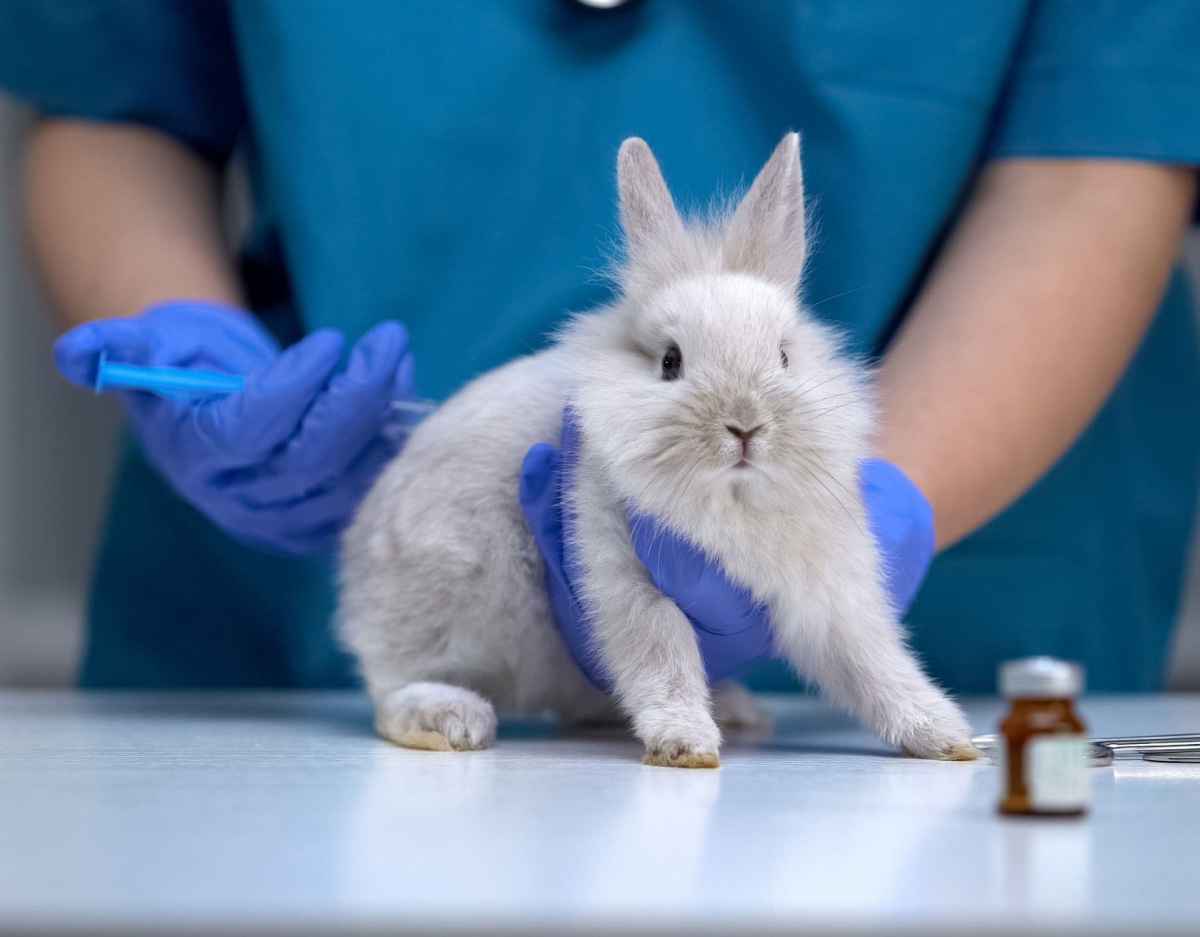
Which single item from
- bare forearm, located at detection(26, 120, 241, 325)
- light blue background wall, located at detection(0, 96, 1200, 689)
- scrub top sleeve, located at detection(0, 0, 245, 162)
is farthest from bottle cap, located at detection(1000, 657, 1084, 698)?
light blue background wall, located at detection(0, 96, 1200, 689)

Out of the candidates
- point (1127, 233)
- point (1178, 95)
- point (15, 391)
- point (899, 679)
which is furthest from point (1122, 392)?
point (15, 391)

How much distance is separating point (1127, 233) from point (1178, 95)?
160 mm

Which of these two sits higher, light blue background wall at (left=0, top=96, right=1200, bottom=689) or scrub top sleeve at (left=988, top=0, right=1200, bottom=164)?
scrub top sleeve at (left=988, top=0, right=1200, bottom=164)

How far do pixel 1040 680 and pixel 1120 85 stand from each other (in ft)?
3.25

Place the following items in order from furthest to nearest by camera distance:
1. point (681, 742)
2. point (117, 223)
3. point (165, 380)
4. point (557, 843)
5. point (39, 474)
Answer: point (39, 474) → point (117, 223) → point (165, 380) → point (681, 742) → point (557, 843)

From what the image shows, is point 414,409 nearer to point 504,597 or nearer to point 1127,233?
point 504,597

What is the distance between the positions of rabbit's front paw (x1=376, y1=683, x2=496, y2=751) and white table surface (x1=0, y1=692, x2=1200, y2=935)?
0.07 ft

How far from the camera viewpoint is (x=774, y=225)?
1115mm

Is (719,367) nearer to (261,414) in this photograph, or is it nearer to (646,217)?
(646,217)

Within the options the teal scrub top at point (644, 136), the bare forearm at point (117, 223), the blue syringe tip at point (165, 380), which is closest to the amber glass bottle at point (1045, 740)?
the teal scrub top at point (644, 136)

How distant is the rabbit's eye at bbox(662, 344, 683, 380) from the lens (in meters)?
1.07

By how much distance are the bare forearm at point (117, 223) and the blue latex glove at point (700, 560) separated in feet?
2.41

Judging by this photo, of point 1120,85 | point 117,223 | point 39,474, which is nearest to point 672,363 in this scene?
point 1120,85

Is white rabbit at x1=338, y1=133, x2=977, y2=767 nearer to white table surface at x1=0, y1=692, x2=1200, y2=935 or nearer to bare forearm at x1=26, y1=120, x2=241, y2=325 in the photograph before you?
white table surface at x1=0, y1=692, x2=1200, y2=935
